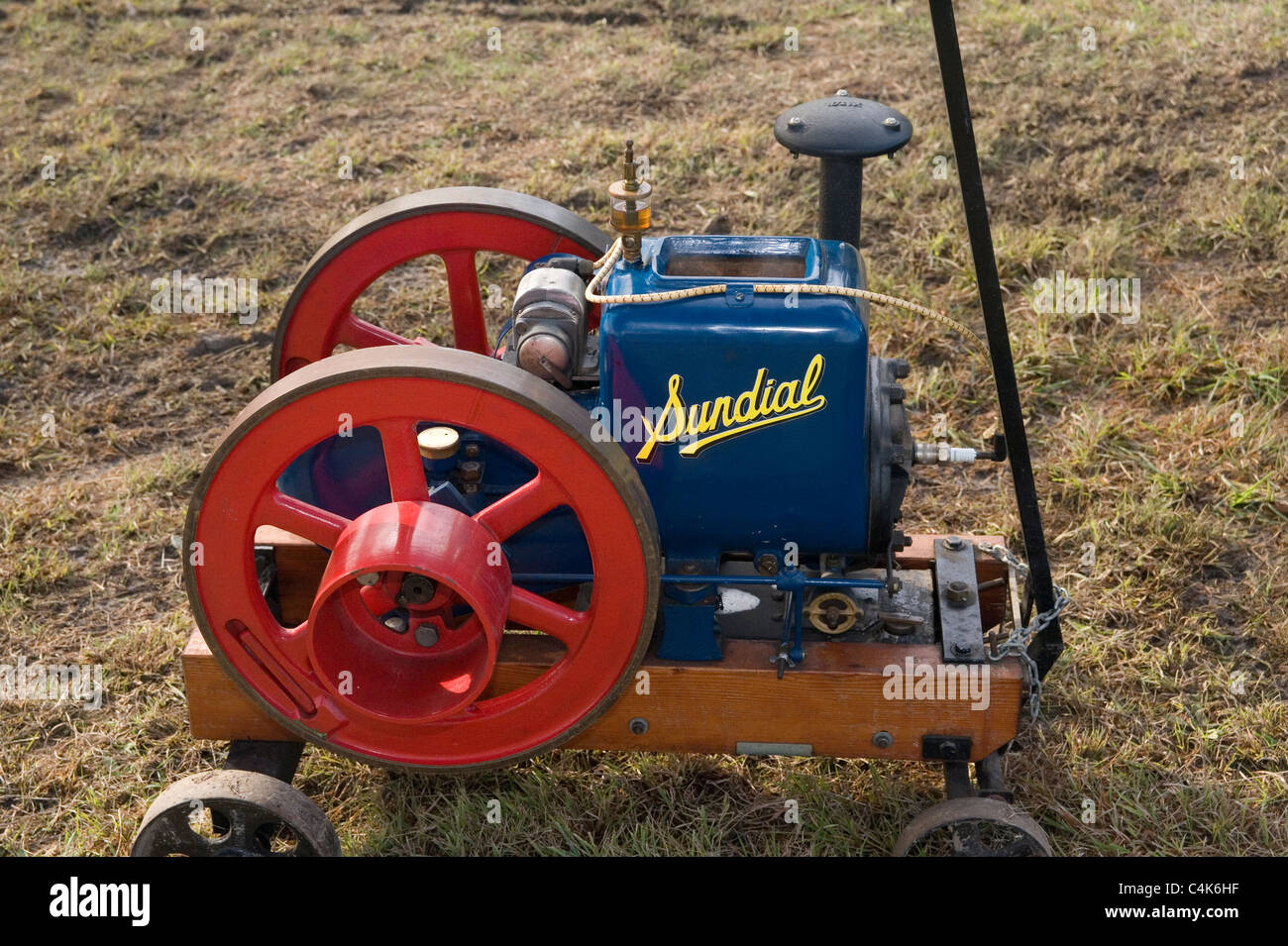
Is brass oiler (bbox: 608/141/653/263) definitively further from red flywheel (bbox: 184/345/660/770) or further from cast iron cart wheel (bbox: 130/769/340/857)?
cast iron cart wheel (bbox: 130/769/340/857)

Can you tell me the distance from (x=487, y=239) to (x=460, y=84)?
3.35 m

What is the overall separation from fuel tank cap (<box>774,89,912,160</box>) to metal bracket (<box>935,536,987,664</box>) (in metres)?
0.84

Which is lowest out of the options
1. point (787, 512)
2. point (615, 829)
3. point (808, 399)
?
point (615, 829)

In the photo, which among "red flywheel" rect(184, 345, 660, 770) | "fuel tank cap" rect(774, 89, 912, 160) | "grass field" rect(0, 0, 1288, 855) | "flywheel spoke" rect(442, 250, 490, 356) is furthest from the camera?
"flywheel spoke" rect(442, 250, 490, 356)

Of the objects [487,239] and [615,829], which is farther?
[487,239]

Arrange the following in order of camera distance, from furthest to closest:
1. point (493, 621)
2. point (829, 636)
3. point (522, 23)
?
point (522, 23)
point (829, 636)
point (493, 621)

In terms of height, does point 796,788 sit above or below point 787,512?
below

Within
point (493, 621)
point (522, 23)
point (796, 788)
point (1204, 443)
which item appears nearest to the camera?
point (493, 621)

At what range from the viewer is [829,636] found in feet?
8.79

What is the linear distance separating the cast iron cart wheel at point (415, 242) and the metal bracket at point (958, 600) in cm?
92

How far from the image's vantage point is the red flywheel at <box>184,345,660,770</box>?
231 cm

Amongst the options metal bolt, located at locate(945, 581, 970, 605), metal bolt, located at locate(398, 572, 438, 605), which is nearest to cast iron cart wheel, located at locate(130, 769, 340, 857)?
metal bolt, located at locate(398, 572, 438, 605)

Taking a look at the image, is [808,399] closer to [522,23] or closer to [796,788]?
[796,788]

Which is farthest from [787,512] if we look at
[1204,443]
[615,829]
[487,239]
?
[1204,443]
